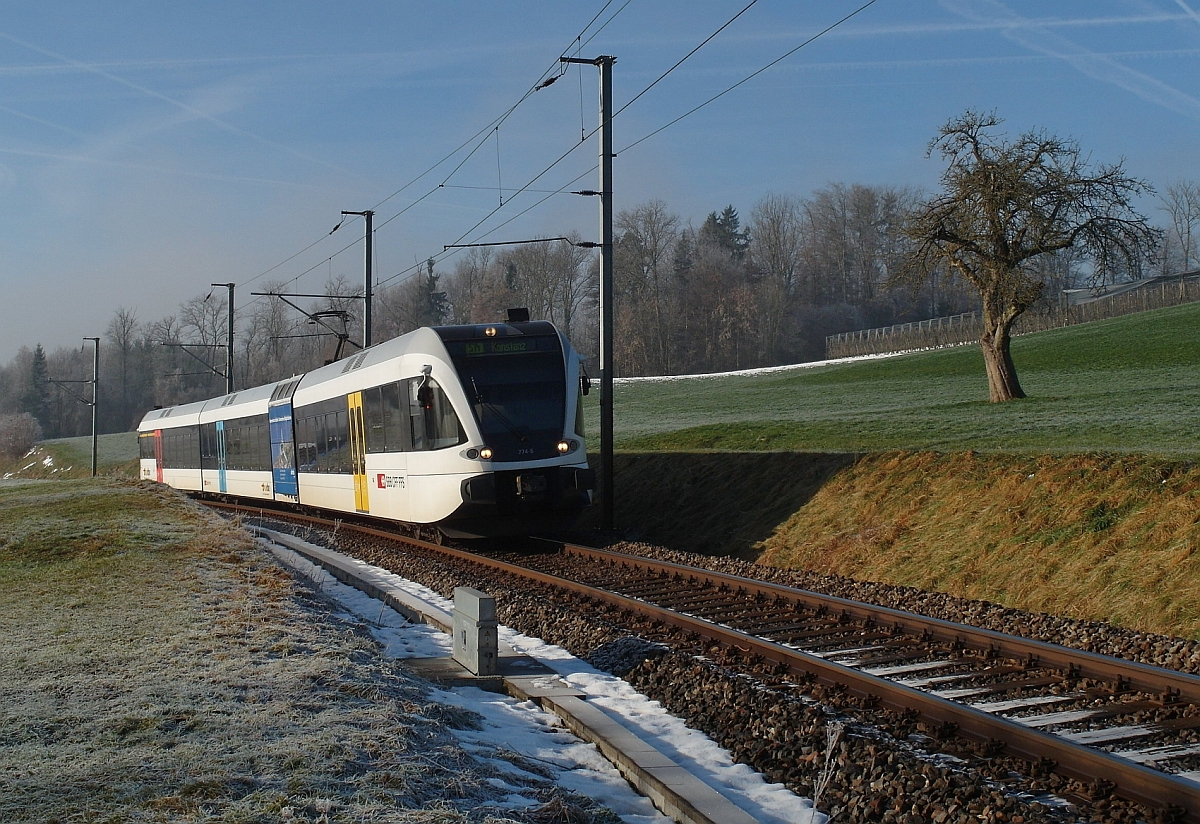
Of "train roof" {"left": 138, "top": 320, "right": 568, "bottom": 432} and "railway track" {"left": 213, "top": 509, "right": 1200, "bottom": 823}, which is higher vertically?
"train roof" {"left": 138, "top": 320, "right": 568, "bottom": 432}

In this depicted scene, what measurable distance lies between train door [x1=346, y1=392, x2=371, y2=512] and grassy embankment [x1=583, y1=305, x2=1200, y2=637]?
4869 mm

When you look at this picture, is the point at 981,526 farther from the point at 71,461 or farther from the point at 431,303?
the point at 431,303

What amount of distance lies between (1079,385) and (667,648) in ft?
81.2

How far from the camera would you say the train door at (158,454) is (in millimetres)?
41656

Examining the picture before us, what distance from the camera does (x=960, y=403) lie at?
88.8 ft

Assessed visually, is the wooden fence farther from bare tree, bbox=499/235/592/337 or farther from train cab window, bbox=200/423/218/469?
train cab window, bbox=200/423/218/469

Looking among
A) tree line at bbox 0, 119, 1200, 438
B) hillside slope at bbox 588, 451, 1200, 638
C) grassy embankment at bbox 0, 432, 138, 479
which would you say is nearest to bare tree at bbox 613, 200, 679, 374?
tree line at bbox 0, 119, 1200, 438

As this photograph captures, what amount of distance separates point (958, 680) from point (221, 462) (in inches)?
1105

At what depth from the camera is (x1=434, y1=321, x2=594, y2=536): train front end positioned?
609 inches

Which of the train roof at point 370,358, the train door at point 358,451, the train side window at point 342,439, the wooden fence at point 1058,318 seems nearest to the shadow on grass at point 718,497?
the train roof at point 370,358

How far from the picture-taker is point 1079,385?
29.9 meters

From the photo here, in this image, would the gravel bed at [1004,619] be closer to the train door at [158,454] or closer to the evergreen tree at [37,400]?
the train door at [158,454]

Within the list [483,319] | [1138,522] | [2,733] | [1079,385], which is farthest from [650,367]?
[2,733]

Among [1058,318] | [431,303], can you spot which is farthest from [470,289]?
[1058,318]
